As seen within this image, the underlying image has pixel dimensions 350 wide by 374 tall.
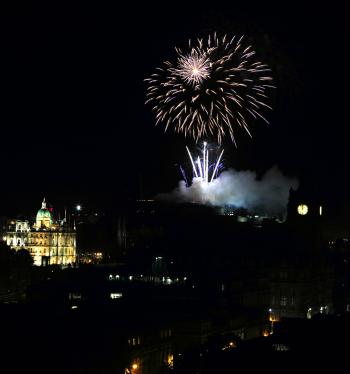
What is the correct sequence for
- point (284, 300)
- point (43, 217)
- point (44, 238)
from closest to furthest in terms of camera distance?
point (284, 300) < point (44, 238) < point (43, 217)

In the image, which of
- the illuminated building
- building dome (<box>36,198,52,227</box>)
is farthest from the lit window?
building dome (<box>36,198,52,227</box>)

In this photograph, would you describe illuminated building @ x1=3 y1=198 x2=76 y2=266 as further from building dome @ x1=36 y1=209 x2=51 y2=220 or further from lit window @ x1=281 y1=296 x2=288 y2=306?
lit window @ x1=281 y1=296 x2=288 y2=306

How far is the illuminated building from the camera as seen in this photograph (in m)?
176

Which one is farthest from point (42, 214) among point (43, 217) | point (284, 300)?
point (284, 300)

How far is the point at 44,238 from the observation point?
17700 cm

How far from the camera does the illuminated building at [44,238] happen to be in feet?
577

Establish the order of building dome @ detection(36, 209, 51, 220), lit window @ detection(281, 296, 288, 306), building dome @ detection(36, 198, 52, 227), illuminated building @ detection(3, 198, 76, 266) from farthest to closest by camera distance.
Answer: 1. building dome @ detection(36, 198, 52, 227)
2. building dome @ detection(36, 209, 51, 220)
3. illuminated building @ detection(3, 198, 76, 266)
4. lit window @ detection(281, 296, 288, 306)

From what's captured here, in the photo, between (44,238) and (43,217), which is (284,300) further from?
(43,217)

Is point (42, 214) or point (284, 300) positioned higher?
point (42, 214)

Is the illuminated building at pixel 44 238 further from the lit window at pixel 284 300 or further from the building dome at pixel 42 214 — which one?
the lit window at pixel 284 300

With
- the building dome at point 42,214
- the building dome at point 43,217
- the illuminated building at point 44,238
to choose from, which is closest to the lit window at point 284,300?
the illuminated building at point 44,238

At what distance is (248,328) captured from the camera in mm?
89625

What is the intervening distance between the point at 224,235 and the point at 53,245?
38357 millimetres

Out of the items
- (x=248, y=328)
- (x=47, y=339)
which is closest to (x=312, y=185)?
(x=248, y=328)
